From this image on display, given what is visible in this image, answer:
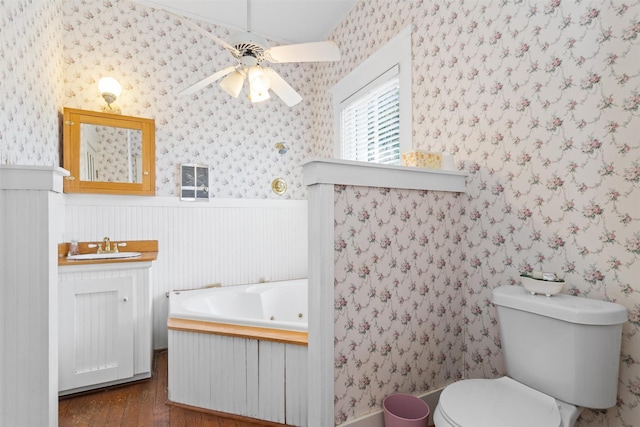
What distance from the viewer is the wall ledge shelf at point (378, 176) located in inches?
54.4

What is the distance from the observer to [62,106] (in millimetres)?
2527

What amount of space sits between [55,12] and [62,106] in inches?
25.5

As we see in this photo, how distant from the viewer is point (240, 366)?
1.81 m

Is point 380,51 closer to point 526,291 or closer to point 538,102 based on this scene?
point 538,102

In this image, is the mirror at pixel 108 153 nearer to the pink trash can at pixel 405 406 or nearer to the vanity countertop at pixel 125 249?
the vanity countertop at pixel 125 249

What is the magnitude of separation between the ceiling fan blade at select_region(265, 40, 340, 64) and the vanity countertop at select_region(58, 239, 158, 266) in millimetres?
1563

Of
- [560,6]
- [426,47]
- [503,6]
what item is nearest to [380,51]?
[426,47]

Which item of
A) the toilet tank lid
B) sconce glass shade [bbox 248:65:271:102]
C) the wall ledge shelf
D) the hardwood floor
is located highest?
sconce glass shade [bbox 248:65:271:102]

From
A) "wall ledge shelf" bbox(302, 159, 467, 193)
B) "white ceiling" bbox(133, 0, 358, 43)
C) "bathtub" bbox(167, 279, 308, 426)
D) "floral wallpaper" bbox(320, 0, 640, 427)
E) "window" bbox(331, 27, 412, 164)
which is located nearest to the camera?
"floral wallpaper" bbox(320, 0, 640, 427)

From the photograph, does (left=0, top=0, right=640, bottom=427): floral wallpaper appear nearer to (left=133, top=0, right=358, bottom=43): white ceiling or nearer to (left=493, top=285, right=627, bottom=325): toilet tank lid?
(left=493, top=285, right=627, bottom=325): toilet tank lid

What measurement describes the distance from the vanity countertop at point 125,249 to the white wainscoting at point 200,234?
0.15 feet

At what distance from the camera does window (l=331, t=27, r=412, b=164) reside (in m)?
2.32

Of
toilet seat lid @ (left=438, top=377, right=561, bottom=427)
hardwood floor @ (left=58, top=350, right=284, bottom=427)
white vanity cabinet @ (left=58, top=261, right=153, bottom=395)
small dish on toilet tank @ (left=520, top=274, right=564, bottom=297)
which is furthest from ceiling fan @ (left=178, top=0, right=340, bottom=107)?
hardwood floor @ (left=58, top=350, right=284, bottom=427)

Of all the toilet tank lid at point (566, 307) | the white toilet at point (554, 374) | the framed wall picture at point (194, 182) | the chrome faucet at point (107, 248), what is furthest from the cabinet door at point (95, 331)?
the toilet tank lid at point (566, 307)
